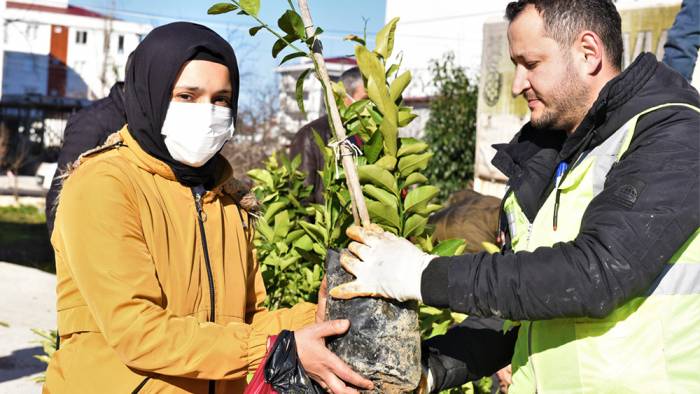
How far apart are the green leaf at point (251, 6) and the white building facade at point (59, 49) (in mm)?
44650

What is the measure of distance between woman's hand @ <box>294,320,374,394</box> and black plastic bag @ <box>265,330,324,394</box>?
0.7 inches

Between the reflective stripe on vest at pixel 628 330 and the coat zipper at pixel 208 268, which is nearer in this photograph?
the reflective stripe on vest at pixel 628 330

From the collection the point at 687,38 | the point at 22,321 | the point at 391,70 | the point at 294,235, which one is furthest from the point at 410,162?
the point at 22,321

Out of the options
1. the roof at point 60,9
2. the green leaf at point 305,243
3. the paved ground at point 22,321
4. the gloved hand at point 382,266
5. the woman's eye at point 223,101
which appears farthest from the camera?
the roof at point 60,9

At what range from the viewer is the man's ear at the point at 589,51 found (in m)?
2.17

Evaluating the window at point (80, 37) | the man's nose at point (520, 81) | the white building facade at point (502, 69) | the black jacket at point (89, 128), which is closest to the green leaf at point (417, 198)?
the man's nose at point (520, 81)

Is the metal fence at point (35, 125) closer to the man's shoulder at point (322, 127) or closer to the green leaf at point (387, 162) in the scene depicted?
the man's shoulder at point (322, 127)

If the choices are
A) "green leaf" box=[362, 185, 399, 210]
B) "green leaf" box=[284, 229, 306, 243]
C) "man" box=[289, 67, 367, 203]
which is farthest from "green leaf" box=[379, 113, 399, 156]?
"man" box=[289, 67, 367, 203]

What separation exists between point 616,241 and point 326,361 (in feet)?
2.62

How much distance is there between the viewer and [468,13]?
2583 cm

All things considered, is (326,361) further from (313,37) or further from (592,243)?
(313,37)

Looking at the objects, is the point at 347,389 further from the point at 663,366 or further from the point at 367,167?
the point at 663,366

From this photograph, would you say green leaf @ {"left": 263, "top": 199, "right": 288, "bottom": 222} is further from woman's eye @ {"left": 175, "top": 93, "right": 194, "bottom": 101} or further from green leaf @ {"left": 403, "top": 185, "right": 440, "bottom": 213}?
woman's eye @ {"left": 175, "top": 93, "right": 194, "bottom": 101}

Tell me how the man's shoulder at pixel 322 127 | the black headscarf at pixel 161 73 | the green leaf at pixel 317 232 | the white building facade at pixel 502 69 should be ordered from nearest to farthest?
the black headscarf at pixel 161 73 → the green leaf at pixel 317 232 → the man's shoulder at pixel 322 127 → the white building facade at pixel 502 69
